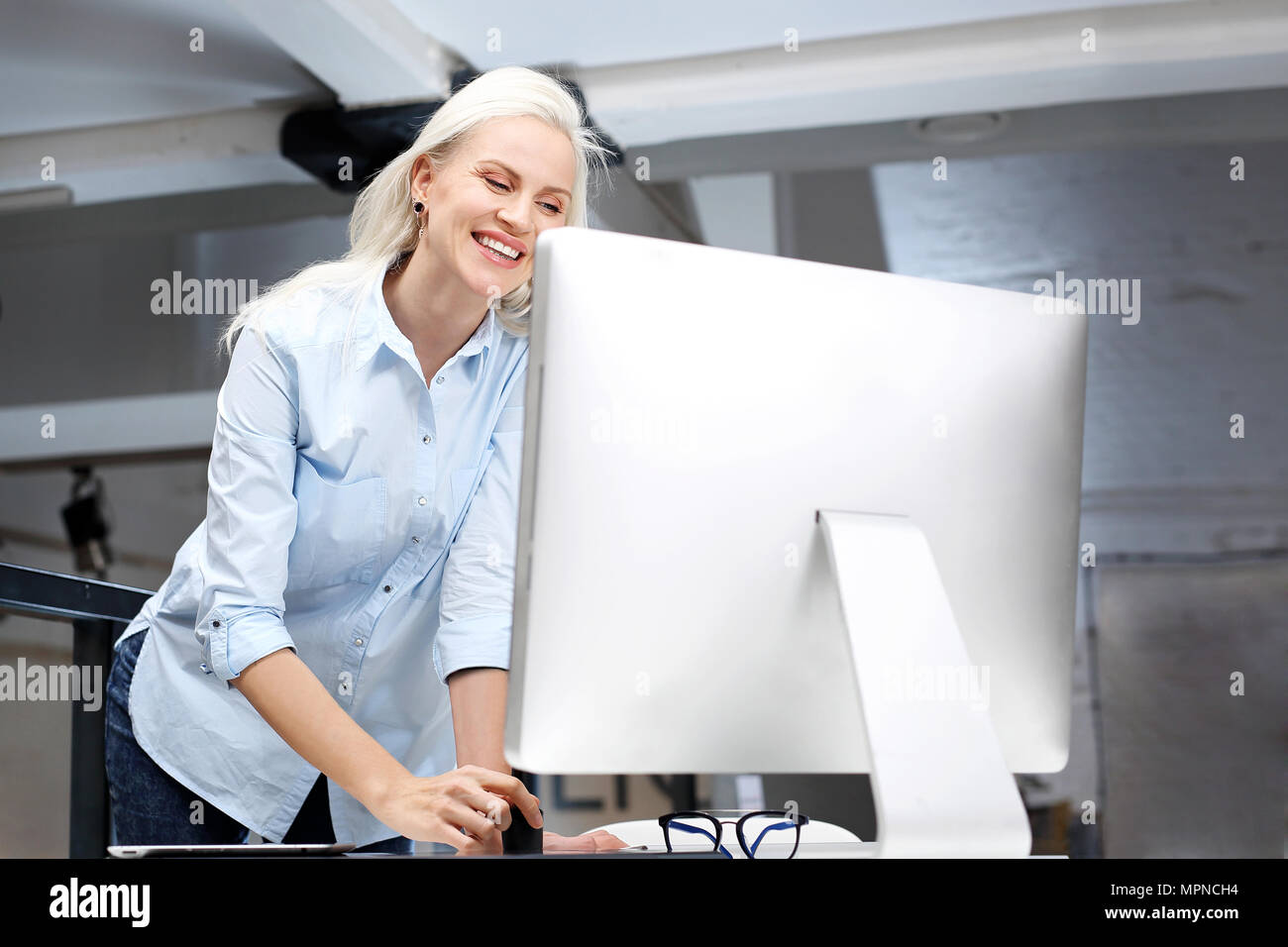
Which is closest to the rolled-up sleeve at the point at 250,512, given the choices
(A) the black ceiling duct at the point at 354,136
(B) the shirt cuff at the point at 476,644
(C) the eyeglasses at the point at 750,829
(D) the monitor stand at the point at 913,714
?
(B) the shirt cuff at the point at 476,644

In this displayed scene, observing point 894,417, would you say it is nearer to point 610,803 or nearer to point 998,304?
point 998,304

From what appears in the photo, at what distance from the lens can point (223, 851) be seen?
0.79 meters

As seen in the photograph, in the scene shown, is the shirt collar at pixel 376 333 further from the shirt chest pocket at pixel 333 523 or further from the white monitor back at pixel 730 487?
the white monitor back at pixel 730 487

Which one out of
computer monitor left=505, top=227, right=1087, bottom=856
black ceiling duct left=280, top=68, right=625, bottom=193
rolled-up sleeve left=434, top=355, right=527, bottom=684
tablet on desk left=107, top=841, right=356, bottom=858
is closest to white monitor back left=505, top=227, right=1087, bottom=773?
computer monitor left=505, top=227, right=1087, bottom=856

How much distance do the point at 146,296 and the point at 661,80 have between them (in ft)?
8.04

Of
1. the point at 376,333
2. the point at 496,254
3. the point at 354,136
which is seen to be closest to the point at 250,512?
the point at 376,333

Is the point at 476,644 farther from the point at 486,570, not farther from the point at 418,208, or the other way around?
the point at 418,208

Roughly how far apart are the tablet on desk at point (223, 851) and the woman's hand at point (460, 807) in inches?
5.1

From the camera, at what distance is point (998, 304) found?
89 centimetres

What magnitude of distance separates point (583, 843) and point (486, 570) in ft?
1.02

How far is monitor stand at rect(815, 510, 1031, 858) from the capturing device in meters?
0.73

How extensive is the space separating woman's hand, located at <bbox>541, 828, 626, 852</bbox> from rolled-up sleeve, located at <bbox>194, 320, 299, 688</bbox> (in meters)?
0.32

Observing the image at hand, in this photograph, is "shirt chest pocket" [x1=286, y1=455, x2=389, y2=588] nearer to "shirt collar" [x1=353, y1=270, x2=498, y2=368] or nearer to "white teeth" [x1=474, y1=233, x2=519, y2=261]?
"shirt collar" [x1=353, y1=270, x2=498, y2=368]
